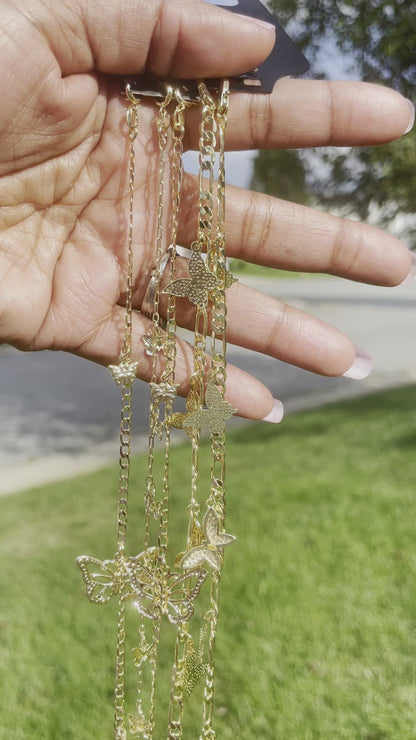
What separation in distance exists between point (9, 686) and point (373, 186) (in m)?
4.76

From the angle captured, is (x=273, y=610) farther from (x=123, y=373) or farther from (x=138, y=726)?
(x=123, y=373)

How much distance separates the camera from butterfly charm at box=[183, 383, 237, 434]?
1749 mm

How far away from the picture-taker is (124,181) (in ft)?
6.76

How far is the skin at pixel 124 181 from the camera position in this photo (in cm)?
172

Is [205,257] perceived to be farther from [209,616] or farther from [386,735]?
[386,735]

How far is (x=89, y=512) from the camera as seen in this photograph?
4.87 m

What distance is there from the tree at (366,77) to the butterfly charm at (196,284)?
376cm

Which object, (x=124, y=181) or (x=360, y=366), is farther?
(x=360, y=366)

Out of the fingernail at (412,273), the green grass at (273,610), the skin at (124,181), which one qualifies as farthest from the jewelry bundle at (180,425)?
the green grass at (273,610)

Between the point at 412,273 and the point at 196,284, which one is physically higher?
the point at 412,273

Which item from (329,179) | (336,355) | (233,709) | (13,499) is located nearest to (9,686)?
(233,709)

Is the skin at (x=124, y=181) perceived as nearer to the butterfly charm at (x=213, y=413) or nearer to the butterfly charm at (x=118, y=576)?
the butterfly charm at (x=213, y=413)

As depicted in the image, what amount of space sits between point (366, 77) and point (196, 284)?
14.4ft

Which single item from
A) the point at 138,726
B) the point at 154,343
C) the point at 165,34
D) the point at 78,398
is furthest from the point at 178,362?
the point at 78,398
